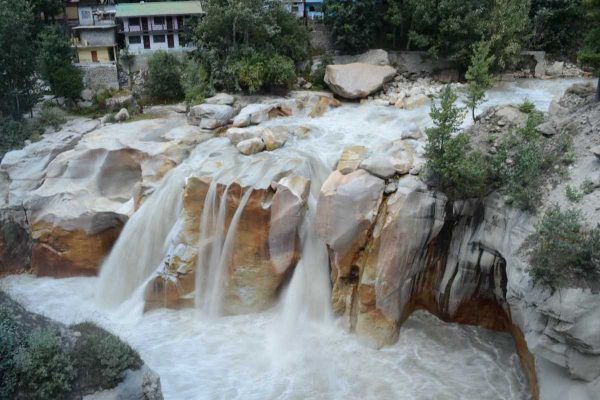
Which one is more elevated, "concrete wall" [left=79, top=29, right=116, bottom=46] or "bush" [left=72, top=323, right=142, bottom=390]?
"concrete wall" [left=79, top=29, right=116, bottom=46]

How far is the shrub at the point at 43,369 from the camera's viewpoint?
984cm

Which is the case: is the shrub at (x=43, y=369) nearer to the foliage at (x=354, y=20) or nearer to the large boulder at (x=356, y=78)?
the large boulder at (x=356, y=78)

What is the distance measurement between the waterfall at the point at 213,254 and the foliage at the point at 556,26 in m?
21.1

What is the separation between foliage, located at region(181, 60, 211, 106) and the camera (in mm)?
25719

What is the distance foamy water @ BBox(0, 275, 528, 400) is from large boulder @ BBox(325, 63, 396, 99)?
1316 cm

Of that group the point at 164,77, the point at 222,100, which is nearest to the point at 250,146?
the point at 222,100

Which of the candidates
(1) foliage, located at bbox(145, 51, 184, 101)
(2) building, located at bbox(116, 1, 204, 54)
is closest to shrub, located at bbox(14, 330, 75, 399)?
(1) foliage, located at bbox(145, 51, 184, 101)

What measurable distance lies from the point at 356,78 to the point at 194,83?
817 centimetres

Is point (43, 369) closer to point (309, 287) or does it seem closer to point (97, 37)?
point (309, 287)

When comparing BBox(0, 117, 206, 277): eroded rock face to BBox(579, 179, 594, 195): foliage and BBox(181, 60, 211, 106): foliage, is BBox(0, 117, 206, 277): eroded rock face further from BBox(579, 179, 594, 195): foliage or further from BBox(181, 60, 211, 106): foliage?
BBox(579, 179, 594, 195): foliage

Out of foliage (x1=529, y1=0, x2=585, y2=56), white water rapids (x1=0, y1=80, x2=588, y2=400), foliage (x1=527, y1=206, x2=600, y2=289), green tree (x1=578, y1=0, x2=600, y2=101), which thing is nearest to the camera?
foliage (x1=527, y1=206, x2=600, y2=289)

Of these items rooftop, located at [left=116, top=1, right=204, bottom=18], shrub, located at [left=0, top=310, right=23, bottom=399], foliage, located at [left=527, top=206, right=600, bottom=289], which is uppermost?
rooftop, located at [left=116, top=1, right=204, bottom=18]

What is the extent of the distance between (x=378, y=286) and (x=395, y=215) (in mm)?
1989

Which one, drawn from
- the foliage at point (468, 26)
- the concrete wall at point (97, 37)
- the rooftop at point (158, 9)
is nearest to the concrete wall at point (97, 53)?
the concrete wall at point (97, 37)
